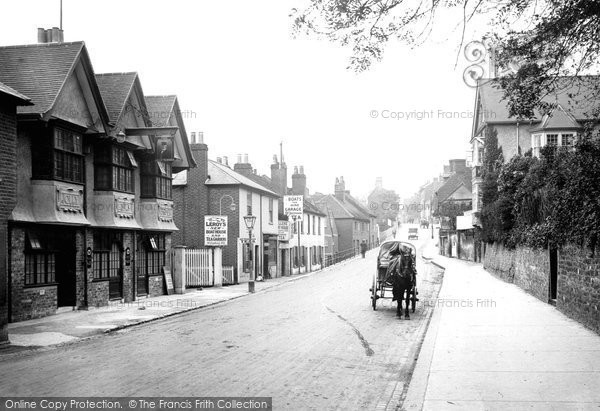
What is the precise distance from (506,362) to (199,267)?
890 inches

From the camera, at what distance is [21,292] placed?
648 inches

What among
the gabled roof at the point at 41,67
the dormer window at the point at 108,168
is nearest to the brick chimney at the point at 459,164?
the dormer window at the point at 108,168

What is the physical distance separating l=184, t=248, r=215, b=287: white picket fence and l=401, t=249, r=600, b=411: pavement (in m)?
16.1

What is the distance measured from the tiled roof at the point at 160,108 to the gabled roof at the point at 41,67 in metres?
5.92

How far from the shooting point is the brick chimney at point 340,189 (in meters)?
84.1

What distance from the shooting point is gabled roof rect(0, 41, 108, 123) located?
1773 cm

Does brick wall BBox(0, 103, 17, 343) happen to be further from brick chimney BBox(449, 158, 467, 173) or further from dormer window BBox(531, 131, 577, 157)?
brick chimney BBox(449, 158, 467, 173)

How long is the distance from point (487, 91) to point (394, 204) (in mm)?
69818

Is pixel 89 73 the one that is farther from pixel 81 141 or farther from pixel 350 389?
pixel 350 389

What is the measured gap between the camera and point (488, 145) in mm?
39500

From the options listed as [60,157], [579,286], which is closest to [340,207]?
[60,157]

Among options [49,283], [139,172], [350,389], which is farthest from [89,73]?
[350,389]

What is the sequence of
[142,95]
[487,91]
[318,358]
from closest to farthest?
[318,358] < [142,95] < [487,91]

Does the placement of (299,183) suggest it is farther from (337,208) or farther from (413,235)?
(413,235)
